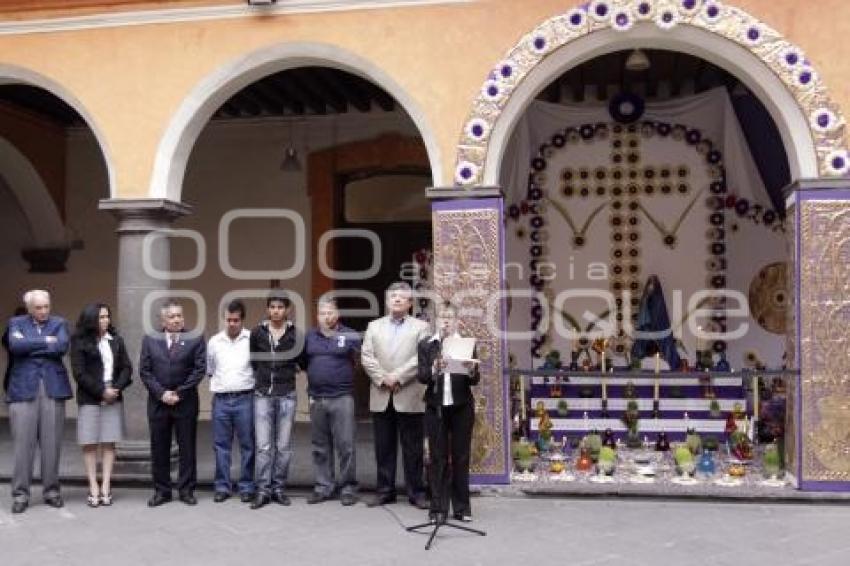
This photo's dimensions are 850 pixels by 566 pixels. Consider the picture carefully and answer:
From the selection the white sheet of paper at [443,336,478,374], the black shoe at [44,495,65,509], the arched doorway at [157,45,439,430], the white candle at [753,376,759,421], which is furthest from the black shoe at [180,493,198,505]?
the white candle at [753,376,759,421]

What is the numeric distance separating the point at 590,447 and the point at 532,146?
3478 millimetres

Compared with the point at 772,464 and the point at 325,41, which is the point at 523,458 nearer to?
the point at 772,464

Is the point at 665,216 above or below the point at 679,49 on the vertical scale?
below

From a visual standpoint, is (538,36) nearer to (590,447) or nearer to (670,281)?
(590,447)

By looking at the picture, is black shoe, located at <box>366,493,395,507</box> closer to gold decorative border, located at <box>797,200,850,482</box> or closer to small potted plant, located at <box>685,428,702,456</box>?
small potted plant, located at <box>685,428,702,456</box>

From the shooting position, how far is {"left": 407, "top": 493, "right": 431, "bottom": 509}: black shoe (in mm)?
6102

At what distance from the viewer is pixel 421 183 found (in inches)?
413

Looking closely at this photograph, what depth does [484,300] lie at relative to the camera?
6531 millimetres

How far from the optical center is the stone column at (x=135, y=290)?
7027 millimetres

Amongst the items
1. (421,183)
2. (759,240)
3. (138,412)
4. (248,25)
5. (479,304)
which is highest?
(248,25)

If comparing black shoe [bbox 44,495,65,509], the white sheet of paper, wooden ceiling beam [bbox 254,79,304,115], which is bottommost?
black shoe [bbox 44,495,65,509]

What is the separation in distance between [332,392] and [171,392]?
3.46 ft

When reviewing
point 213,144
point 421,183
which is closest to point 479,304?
point 421,183

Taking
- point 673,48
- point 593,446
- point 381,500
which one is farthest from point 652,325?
point 381,500
